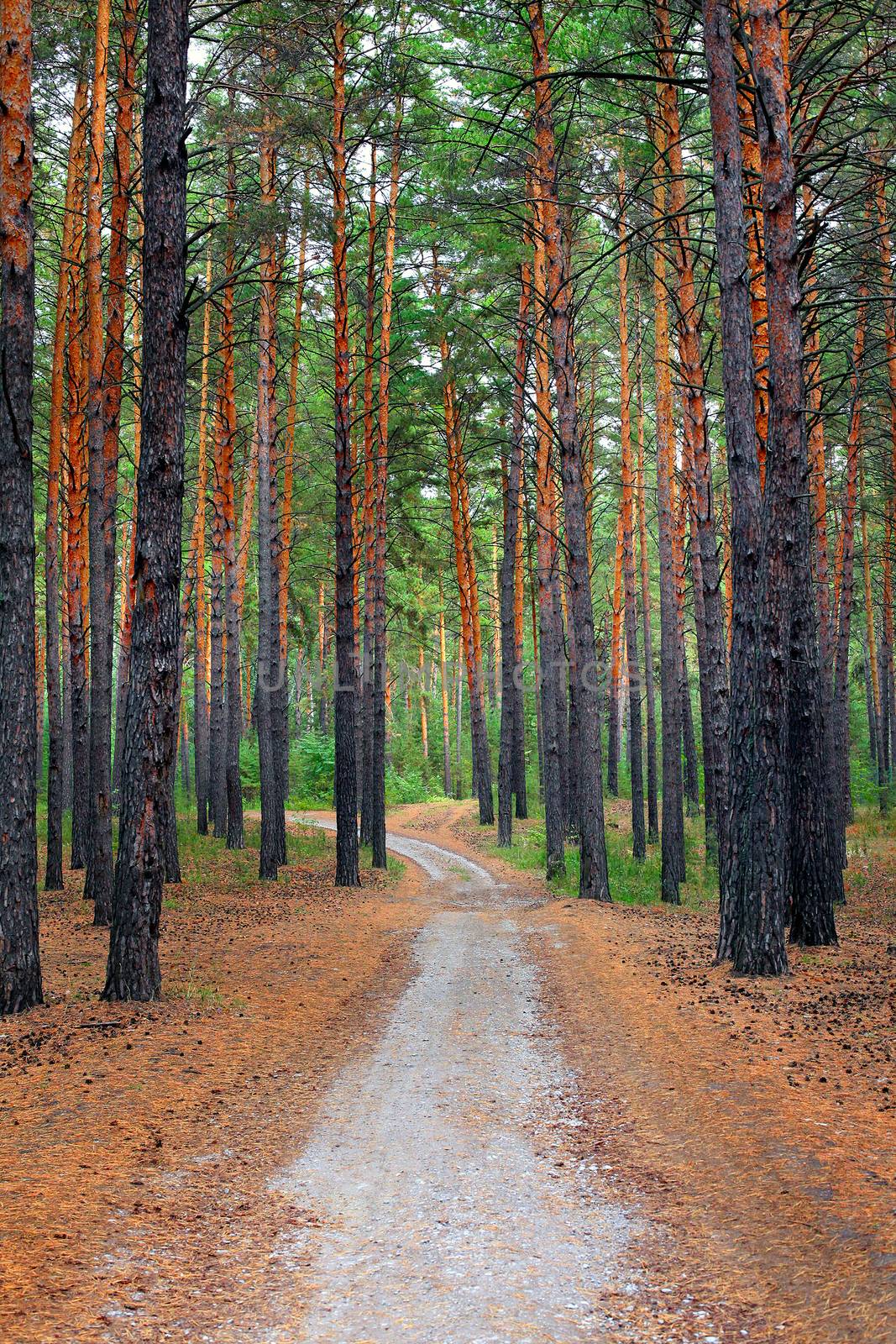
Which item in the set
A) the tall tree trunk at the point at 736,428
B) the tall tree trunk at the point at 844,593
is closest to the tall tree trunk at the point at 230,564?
the tall tree trunk at the point at 736,428

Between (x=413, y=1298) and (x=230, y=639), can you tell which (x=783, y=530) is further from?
(x=230, y=639)

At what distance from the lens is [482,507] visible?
30750mm

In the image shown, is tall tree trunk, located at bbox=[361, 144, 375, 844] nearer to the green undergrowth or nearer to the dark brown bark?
the green undergrowth

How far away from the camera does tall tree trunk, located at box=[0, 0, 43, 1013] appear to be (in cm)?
740

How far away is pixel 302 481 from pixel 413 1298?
2737 centimetres

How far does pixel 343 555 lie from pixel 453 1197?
13.0 meters

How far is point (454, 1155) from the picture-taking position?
5.07 m

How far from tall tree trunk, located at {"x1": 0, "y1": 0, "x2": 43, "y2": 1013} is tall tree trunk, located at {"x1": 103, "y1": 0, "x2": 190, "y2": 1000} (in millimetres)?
726

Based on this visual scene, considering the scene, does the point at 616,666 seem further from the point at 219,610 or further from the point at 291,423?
the point at 291,423

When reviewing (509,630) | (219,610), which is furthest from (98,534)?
(509,630)

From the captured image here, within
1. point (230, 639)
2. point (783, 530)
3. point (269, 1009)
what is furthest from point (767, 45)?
point (230, 639)

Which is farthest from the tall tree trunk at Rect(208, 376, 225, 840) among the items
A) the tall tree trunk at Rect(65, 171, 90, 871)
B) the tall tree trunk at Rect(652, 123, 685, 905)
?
the tall tree trunk at Rect(652, 123, 685, 905)

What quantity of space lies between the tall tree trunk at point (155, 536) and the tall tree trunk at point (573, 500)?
7.05 m

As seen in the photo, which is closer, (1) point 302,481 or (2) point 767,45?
(2) point 767,45
